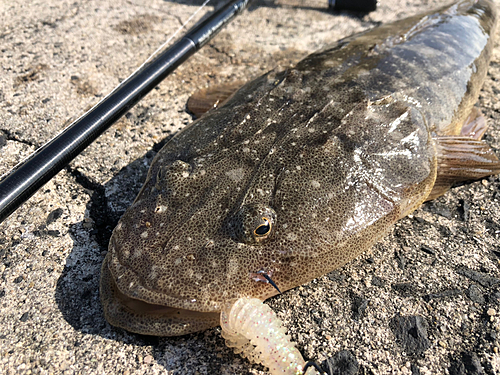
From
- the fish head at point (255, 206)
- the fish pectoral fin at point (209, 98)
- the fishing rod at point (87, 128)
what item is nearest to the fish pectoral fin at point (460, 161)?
the fish head at point (255, 206)

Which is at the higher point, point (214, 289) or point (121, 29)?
point (121, 29)

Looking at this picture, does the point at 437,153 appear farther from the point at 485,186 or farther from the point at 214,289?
the point at 214,289

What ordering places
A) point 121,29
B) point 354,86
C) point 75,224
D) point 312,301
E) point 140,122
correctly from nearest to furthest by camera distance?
point 312,301 → point 75,224 → point 354,86 → point 140,122 → point 121,29

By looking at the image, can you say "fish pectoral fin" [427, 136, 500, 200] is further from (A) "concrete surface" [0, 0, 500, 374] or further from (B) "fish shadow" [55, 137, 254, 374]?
(B) "fish shadow" [55, 137, 254, 374]

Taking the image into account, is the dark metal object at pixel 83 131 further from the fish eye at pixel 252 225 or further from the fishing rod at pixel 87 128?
the fish eye at pixel 252 225

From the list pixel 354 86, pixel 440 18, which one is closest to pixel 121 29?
pixel 354 86

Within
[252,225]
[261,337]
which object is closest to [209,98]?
[252,225]

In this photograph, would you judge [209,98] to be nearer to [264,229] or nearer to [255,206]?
[255,206]

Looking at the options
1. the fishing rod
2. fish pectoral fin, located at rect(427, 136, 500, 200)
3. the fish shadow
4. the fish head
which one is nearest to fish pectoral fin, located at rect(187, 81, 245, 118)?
the fishing rod
